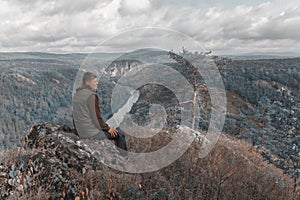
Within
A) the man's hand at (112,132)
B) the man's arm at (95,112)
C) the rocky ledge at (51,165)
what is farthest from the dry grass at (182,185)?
the man's arm at (95,112)

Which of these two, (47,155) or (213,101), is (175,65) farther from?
(47,155)

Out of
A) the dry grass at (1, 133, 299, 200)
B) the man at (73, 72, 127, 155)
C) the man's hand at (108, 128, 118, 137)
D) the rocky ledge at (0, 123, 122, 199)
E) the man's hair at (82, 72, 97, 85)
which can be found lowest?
the dry grass at (1, 133, 299, 200)

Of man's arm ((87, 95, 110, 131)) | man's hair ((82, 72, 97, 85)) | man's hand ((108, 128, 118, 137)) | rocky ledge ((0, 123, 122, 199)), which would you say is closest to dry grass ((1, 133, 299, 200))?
rocky ledge ((0, 123, 122, 199))

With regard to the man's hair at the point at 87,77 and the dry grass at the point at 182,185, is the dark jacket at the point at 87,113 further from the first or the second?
the dry grass at the point at 182,185

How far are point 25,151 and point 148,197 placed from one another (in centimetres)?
232

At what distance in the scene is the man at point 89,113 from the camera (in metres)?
4.82

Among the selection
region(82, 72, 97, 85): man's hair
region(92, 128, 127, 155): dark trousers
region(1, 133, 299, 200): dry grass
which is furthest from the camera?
region(92, 128, 127, 155): dark trousers

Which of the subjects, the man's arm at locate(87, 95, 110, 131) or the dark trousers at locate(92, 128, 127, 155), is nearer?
the man's arm at locate(87, 95, 110, 131)

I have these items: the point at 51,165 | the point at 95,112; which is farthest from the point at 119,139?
A: the point at 51,165

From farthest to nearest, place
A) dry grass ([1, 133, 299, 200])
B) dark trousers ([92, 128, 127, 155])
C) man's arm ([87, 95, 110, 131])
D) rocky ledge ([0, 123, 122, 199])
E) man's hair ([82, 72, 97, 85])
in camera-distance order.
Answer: dark trousers ([92, 128, 127, 155]), man's hair ([82, 72, 97, 85]), man's arm ([87, 95, 110, 131]), dry grass ([1, 133, 299, 200]), rocky ledge ([0, 123, 122, 199])

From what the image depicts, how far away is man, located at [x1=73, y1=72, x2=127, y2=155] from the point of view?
4820mm

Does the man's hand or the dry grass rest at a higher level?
the man's hand

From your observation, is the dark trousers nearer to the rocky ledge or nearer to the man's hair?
the rocky ledge

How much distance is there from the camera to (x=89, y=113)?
4.87 metres
